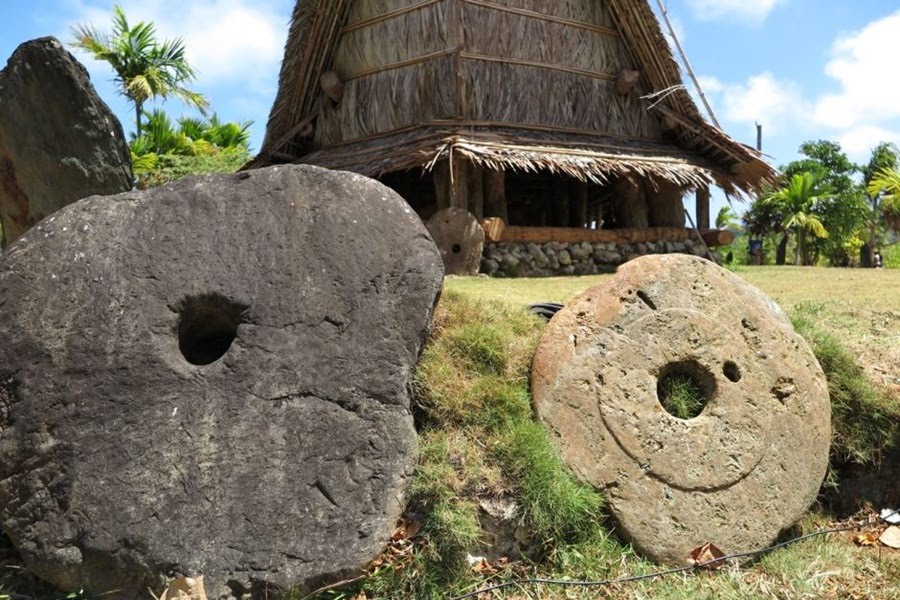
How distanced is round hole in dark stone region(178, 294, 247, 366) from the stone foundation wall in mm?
5838

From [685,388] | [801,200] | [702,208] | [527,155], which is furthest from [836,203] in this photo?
[685,388]

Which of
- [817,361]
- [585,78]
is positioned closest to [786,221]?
[585,78]

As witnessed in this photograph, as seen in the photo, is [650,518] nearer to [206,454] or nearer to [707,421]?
[707,421]

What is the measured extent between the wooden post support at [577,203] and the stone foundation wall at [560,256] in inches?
71.3

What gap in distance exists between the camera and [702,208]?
12.3 m

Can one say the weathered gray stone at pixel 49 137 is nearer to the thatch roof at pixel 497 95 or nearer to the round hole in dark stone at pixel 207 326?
the round hole in dark stone at pixel 207 326

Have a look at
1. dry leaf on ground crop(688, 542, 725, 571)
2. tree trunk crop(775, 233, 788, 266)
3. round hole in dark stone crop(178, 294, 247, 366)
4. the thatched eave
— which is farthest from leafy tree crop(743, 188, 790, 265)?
round hole in dark stone crop(178, 294, 247, 366)

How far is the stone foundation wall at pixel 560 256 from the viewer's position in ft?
31.2

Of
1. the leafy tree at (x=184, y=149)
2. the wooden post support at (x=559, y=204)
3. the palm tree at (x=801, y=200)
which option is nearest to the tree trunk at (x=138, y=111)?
the leafy tree at (x=184, y=149)

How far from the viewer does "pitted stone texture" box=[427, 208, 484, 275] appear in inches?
361

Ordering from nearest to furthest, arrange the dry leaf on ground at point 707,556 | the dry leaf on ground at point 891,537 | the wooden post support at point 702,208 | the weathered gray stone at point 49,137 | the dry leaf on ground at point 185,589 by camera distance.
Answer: the dry leaf on ground at point 185,589
the dry leaf on ground at point 707,556
the dry leaf on ground at point 891,537
the weathered gray stone at point 49,137
the wooden post support at point 702,208

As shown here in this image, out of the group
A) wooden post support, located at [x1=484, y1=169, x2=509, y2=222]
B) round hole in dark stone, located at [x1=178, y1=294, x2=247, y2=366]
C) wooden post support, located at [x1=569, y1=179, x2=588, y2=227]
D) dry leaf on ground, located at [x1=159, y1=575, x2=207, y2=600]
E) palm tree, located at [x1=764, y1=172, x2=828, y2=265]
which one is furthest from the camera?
palm tree, located at [x1=764, y1=172, x2=828, y2=265]

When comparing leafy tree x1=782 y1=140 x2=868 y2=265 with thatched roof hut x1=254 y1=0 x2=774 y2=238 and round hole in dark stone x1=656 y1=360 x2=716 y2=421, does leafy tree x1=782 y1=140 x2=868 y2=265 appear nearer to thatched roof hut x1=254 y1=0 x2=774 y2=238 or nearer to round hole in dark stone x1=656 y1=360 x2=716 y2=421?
thatched roof hut x1=254 y1=0 x2=774 y2=238

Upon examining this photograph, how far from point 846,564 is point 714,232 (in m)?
8.83
